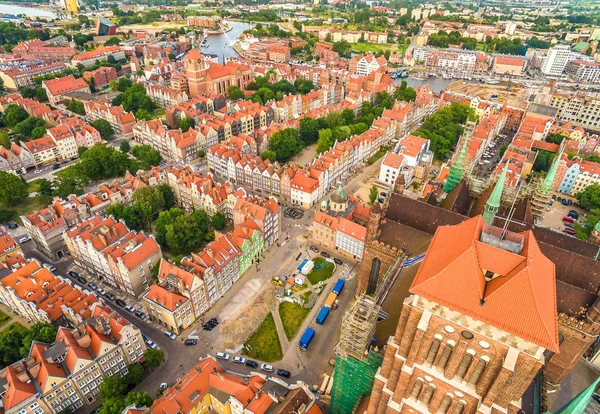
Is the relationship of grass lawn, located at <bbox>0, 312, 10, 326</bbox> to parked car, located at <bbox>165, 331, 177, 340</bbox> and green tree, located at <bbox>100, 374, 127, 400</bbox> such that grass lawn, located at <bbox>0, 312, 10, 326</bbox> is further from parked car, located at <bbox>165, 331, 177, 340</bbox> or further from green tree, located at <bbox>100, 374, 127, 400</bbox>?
parked car, located at <bbox>165, 331, 177, 340</bbox>

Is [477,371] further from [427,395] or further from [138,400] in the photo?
[138,400]

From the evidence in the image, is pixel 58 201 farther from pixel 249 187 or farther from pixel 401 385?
pixel 401 385

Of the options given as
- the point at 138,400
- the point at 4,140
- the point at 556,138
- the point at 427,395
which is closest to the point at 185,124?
the point at 4,140

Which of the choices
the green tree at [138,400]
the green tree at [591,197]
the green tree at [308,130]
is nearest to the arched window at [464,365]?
the green tree at [138,400]

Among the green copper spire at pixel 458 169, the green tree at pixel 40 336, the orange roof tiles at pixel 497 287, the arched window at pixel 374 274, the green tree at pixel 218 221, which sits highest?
the orange roof tiles at pixel 497 287

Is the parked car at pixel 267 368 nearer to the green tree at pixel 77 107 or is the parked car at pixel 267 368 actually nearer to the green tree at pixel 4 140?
the green tree at pixel 4 140

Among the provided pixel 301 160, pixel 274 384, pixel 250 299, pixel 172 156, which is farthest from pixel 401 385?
pixel 172 156

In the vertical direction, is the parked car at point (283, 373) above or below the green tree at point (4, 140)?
below
